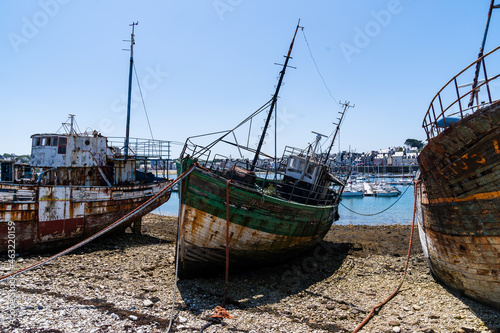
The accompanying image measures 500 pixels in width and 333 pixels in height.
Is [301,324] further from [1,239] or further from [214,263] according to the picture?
[1,239]

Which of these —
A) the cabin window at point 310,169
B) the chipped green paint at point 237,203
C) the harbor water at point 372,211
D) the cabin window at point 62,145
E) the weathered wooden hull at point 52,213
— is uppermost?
the cabin window at point 62,145

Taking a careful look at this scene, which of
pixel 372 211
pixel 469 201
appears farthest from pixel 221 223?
pixel 372 211

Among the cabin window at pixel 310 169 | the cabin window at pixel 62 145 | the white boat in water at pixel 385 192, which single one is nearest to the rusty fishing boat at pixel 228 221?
the cabin window at pixel 310 169

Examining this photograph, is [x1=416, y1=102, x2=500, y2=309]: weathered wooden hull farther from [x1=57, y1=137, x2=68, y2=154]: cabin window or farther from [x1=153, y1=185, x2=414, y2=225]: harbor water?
[x1=57, y1=137, x2=68, y2=154]: cabin window

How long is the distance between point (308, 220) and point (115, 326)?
7.33 meters

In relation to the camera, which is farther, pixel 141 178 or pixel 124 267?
pixel 141 178

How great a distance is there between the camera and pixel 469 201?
7.70 meters

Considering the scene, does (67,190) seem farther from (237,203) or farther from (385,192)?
(385,192)

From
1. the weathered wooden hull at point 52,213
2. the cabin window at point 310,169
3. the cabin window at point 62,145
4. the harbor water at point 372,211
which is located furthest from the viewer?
the harbor water at point 372,211

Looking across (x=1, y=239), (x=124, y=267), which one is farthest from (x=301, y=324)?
(x=1, y=239)

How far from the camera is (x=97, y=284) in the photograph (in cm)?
966

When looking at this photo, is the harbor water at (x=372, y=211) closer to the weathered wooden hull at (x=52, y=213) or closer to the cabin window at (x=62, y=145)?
the weathered wooden hull at (x=52, y=213)

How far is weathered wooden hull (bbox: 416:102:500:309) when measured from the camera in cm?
715

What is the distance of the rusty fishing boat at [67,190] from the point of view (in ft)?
42.4
